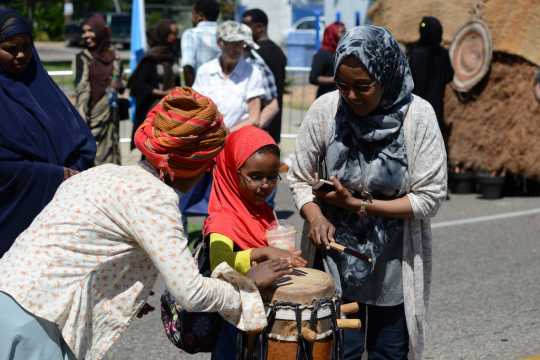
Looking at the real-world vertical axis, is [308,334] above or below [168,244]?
below

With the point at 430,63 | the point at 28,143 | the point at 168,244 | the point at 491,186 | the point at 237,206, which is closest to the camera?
the point at 168,244

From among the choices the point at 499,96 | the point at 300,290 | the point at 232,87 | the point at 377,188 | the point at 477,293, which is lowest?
the point at 477,293

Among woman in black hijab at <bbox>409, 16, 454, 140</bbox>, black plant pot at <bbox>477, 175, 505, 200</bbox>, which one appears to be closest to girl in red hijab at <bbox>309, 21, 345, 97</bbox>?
woman in black hijab at <bbox>409, 16, 454, 140</bbox>

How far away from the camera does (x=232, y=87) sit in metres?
7.51

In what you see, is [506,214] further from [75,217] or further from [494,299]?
[75,217]

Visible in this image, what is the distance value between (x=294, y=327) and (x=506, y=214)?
21.6 feet

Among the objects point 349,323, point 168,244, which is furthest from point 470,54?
point 168,244

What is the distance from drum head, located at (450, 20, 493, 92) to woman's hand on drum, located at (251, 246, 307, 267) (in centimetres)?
716

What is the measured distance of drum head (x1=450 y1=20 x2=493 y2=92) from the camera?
404 inches

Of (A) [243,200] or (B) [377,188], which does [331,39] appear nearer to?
(B) [377,188]

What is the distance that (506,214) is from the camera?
9.52 m

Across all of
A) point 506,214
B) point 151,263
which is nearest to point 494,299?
point 506,214

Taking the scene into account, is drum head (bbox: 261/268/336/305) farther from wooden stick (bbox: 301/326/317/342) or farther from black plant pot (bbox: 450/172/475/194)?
black plant pot (bbox: 450/172/475/194)

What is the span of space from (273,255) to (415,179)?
0.71 m
